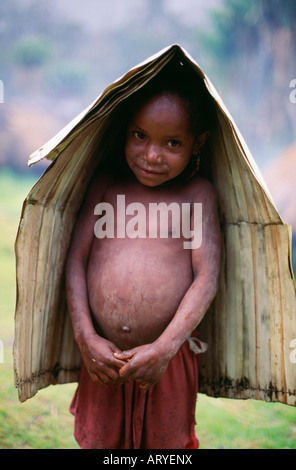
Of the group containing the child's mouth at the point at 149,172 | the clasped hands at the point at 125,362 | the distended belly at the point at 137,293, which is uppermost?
A: the child's mouth at the point at 149,172

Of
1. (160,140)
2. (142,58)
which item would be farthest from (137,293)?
(142,58)

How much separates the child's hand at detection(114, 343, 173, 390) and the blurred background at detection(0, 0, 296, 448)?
197 cm

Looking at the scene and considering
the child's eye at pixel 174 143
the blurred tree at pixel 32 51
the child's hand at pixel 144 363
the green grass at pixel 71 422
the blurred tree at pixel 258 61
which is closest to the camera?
the child's hand at pixel 144 363

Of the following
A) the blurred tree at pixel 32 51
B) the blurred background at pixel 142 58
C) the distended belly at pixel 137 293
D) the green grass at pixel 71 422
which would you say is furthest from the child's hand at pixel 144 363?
the blurred tree at pixel 32 51

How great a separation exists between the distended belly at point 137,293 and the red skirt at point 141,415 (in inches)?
6.8

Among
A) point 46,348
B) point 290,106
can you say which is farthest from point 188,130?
point 290,106

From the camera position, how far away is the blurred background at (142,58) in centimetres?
342

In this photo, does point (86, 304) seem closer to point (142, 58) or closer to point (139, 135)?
point (139, 135)

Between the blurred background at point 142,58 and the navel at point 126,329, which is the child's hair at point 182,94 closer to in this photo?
the navel at point 126,329

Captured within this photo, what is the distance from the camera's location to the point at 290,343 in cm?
146

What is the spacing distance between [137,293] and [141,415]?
40cm

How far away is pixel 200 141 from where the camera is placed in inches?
57.6

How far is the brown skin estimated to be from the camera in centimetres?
130

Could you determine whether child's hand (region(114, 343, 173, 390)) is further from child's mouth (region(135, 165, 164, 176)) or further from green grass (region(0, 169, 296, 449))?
green grass (region(0, 169, 296, 449))
